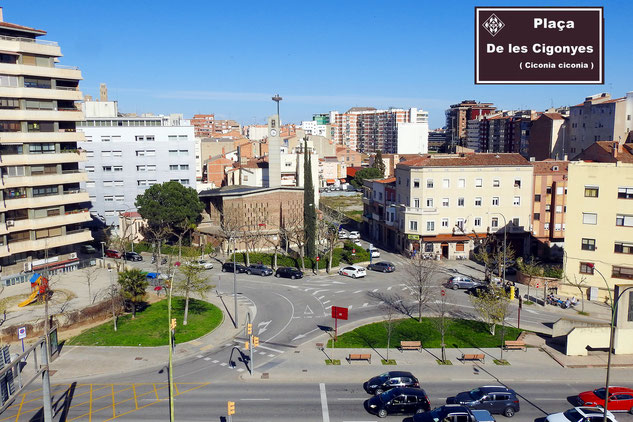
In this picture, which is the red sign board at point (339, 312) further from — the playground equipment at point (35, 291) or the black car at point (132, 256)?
the black car at point (132, 256)

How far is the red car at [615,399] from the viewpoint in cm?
2814

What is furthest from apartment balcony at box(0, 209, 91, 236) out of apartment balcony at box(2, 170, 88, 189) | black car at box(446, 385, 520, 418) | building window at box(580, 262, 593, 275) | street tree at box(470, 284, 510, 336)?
building window at box(580, 262, 593, 275)

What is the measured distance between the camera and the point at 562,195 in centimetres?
6253

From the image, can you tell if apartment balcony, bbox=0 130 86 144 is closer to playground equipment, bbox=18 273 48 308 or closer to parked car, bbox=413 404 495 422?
playground equipment, bbox=18 273 48 308

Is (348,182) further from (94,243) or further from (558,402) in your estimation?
(558,402)

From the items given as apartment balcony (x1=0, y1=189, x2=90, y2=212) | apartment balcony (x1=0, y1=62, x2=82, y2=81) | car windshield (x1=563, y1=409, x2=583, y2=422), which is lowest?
car windshield (x1=563, y1=409, x2=583, y2=422)

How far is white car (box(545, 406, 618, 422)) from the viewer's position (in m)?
25.6

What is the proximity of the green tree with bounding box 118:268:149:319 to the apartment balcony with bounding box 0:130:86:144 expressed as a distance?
61.2 ft

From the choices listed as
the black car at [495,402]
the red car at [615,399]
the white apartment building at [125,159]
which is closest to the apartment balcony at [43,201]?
the white apartment building at [125,159]

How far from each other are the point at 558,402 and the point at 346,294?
22656 mm

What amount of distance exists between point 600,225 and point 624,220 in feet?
6.06

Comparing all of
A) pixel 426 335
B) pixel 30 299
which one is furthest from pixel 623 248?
pixel 30 299

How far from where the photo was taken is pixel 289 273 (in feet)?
180

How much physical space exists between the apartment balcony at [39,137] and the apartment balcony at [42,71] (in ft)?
18.0
